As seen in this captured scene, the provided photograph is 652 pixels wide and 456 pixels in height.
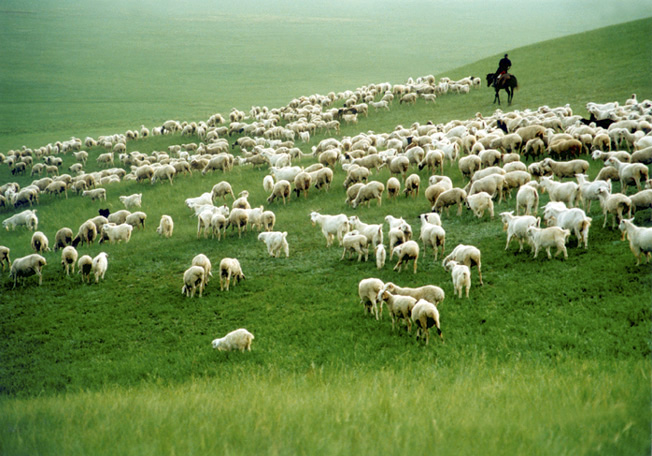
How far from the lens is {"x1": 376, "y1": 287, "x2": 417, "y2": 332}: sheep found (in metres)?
9.57

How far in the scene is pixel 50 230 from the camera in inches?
875

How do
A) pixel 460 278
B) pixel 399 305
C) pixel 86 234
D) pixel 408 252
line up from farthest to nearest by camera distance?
pixel 86 234 < pixel 408 252 < pixel 460 278 < pixel 399 305

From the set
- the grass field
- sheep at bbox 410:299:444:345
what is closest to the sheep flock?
sheep at bbox 410:299:444:345

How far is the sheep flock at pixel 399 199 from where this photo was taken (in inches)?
467

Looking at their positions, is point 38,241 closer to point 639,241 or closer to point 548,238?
point 548,238

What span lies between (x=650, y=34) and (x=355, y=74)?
47.4m

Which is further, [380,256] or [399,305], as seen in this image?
[380,256]

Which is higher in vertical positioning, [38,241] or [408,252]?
[408,252]

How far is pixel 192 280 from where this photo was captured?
12.7m

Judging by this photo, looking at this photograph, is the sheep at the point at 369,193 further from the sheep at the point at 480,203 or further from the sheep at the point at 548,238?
the sheep at the point at 548,238

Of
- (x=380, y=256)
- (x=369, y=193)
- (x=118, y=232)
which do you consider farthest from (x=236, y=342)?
(x=118, y=232)

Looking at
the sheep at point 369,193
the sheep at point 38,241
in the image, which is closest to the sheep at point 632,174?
the sheep at point 369,193

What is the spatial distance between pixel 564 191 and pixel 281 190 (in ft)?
33.8

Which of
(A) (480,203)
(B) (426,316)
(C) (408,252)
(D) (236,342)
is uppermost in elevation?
(A) (480,203)
